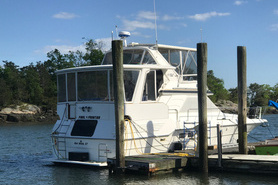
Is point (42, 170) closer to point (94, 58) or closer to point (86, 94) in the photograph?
point (86, 94)

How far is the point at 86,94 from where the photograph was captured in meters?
15.9

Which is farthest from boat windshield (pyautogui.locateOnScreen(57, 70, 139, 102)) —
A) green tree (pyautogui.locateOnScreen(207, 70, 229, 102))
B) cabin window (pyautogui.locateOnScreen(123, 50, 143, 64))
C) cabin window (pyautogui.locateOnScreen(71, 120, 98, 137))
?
green tree (pyautogui.locateOnScreen(207, 70, 229, 102))

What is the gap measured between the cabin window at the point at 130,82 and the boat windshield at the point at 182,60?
353cm

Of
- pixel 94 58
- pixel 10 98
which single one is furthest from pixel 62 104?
pixel 10 98

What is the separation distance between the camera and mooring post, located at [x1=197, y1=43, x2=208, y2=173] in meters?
13.6

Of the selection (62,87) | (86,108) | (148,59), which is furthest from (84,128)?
(148,59)

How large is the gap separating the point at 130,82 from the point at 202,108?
3.41 metres

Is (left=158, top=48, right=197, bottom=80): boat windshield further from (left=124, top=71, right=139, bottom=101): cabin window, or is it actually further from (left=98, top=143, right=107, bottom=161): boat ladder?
(left=98, top=143, right=107, bottom=161): boat ladder

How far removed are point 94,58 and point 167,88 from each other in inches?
1571

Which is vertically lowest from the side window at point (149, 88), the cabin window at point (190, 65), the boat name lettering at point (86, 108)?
the boat name lettering at point (86, 108)

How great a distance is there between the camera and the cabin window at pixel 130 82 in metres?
15.7

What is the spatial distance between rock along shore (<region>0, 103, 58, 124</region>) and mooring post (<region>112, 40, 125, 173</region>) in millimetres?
51477

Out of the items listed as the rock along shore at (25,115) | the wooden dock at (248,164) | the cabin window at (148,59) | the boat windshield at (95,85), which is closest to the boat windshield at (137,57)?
the cabin window at (148,59)

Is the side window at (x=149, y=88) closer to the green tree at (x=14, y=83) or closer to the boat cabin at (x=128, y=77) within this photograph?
the boat cabin at (x=128, y=77)
